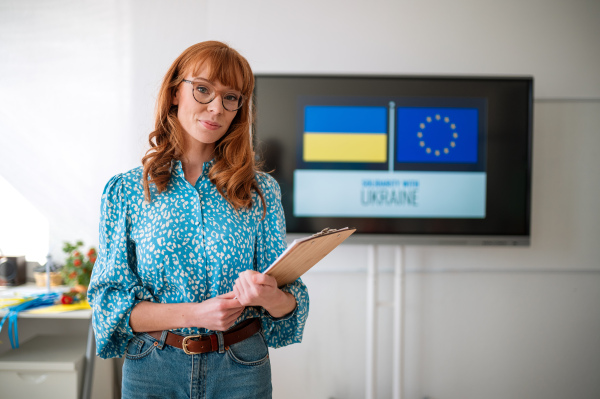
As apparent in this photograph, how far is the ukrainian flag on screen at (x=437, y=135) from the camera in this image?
93.1 inches

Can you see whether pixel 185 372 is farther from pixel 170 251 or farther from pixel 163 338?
pixel 170 251

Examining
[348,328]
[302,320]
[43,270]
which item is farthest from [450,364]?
[43,270]

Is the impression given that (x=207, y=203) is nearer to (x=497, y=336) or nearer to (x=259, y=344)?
(x=259, y=344)

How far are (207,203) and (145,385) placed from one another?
0.44 m

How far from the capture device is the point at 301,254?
973mm

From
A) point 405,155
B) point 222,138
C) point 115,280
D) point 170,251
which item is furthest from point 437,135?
point 115,280

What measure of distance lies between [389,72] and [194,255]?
182 centimetres

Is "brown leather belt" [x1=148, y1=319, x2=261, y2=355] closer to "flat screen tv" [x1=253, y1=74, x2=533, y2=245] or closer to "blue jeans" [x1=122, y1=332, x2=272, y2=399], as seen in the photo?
"blue jeans" [x1=122, y1=332, x2=272, y2=399]

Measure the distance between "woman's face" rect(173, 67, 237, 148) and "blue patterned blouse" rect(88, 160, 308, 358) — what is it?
0.39 feet

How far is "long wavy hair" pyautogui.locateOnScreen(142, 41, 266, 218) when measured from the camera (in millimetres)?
1111

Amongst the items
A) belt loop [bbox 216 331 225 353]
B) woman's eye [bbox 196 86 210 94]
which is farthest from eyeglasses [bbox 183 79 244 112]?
belt loop [bbox 216 331 225 353]

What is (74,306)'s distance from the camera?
2.15 m

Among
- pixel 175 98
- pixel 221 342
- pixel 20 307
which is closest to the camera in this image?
pixel 221 342

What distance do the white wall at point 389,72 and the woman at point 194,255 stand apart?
1.42 m
